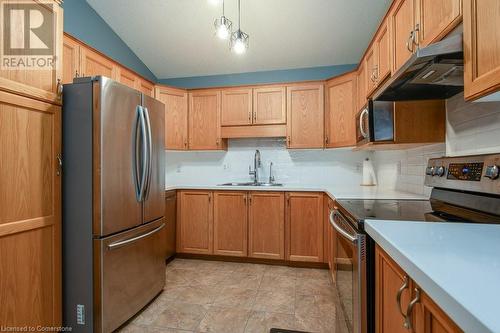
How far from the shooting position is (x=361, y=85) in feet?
8.44

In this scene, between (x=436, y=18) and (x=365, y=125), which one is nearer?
(x=436, y=18)

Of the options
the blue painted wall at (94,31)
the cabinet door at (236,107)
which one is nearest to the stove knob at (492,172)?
the cabinet door at (236,107)

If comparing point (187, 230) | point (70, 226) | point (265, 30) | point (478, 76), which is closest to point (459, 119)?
point (478, 76)

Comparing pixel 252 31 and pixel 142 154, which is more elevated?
pixel 252 31

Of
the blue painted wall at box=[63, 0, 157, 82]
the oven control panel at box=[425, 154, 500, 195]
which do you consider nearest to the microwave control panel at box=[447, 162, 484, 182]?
the oven control panel at box=[425, 154, 500, 195]

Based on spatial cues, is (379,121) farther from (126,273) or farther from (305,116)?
(126,273)

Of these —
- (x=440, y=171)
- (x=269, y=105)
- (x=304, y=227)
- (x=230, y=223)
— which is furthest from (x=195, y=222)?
(x=440, y=171)

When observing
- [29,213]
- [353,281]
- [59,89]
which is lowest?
[353,281]

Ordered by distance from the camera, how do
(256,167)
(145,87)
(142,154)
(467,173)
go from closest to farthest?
(467,173), (142,154), (145,87), (256,167)

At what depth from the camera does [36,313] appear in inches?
56.6

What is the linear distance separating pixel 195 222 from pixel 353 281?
2169 mm

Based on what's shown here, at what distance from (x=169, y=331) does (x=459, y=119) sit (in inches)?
92.6

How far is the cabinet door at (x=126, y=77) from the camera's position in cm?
272

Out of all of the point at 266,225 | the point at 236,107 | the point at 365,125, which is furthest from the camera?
the point at 236,107
